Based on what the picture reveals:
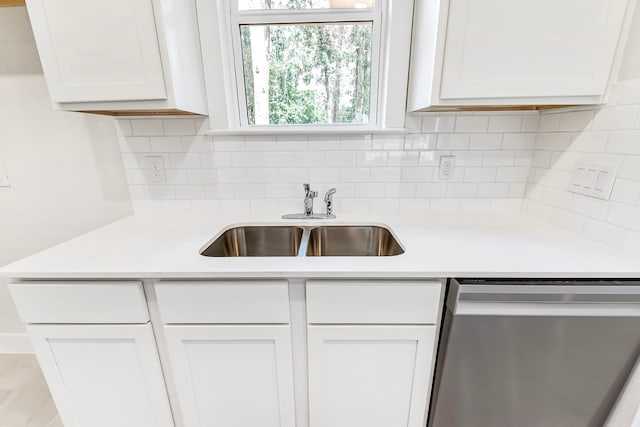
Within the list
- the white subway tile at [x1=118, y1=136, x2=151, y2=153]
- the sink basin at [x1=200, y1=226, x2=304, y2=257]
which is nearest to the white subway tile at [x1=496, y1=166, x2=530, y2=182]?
the sink basin at [x1=200, y1=226, x2=304, y2=257]

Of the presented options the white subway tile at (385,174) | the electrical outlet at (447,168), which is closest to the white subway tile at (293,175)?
the white subway tile at (385,174)

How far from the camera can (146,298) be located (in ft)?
2.92

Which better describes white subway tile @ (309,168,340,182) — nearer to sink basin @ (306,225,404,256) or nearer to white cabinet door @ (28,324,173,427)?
sink basin @ (306,225,404,256)

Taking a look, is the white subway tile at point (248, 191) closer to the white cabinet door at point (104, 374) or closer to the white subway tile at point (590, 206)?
the white cabinet door at point (104, 374)

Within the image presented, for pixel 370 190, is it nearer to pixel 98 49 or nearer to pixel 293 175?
pixel 293 175

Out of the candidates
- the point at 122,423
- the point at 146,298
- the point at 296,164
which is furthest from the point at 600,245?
the point at 122,423

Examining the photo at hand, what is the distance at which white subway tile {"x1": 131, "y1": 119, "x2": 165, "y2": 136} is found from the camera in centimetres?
131

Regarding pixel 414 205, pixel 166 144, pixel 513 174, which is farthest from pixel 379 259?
pixel 166 144

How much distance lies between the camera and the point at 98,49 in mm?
947

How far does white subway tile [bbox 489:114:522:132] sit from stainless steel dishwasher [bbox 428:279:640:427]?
782mm

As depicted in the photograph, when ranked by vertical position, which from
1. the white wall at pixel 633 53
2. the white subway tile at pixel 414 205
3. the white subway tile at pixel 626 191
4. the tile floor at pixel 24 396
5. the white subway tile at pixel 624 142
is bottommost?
the tile floor at pixel 24 396

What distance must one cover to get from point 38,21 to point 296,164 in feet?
3.47

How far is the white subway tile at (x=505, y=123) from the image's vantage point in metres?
1.27

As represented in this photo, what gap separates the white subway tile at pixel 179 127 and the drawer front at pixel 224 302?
0.80 meters
